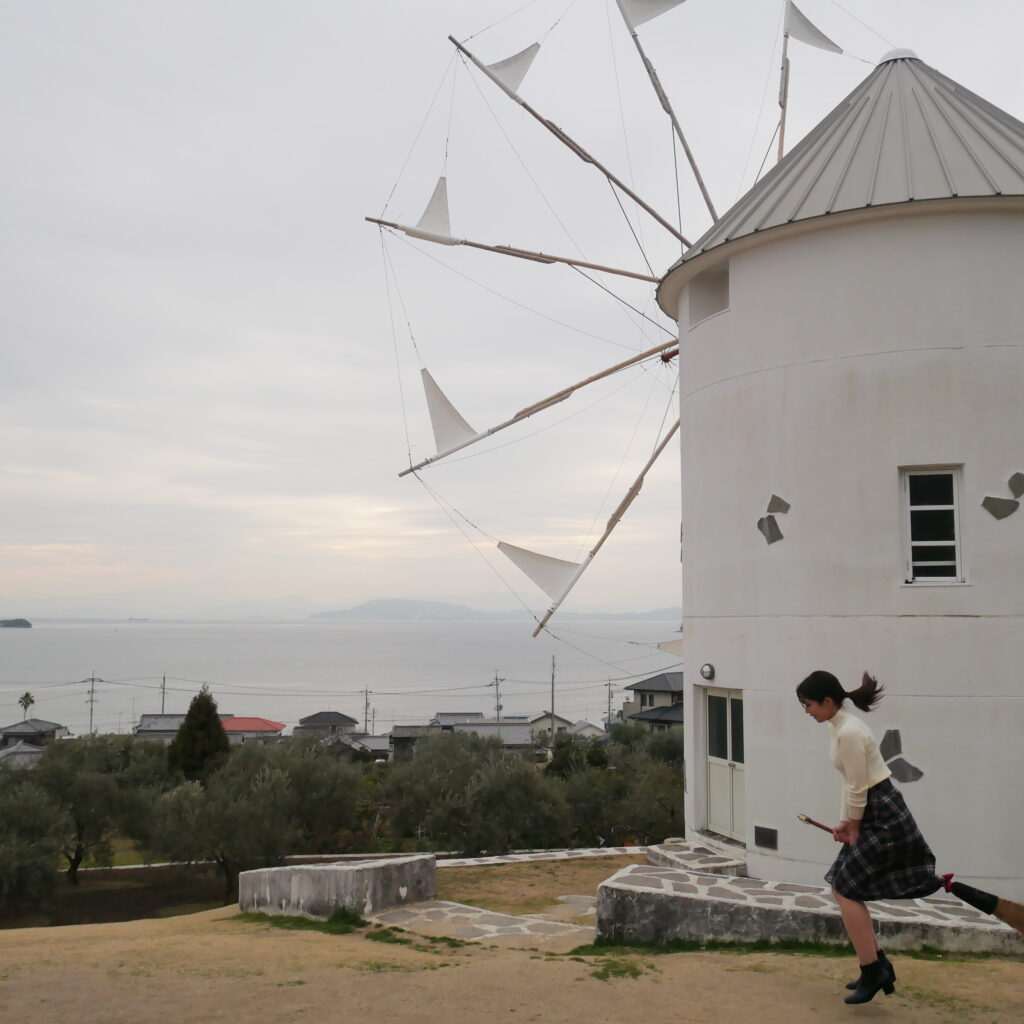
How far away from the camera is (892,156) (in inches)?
388

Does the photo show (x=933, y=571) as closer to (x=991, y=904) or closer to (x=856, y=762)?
(x=856, y=762)

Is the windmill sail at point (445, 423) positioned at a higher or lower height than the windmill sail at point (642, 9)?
lower

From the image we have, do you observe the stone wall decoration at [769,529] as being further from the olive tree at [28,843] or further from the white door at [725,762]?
the olive tree at [28,843]

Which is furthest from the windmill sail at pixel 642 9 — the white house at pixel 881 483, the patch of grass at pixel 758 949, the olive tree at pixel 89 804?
A: the olive tree at pixel 89 804

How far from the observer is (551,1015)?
5234mm

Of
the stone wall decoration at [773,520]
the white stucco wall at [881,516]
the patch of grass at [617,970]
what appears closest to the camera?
the patch of grass at [617,970]

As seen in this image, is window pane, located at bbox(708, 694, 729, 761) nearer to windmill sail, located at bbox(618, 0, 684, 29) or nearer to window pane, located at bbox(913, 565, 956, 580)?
window pane, located at bbox(913, 565, 956, 580)

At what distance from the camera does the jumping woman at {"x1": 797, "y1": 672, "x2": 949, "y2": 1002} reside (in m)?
4.92

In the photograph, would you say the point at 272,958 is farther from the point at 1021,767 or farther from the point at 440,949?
the point at 1021,767

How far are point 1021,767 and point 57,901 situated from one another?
651 inches

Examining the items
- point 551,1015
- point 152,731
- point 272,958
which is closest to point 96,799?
point 272,958

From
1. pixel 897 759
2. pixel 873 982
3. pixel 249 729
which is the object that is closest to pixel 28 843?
pixel 897 759

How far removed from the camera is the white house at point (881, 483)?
28.6 feet

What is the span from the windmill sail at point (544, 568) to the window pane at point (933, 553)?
4.92 meters
